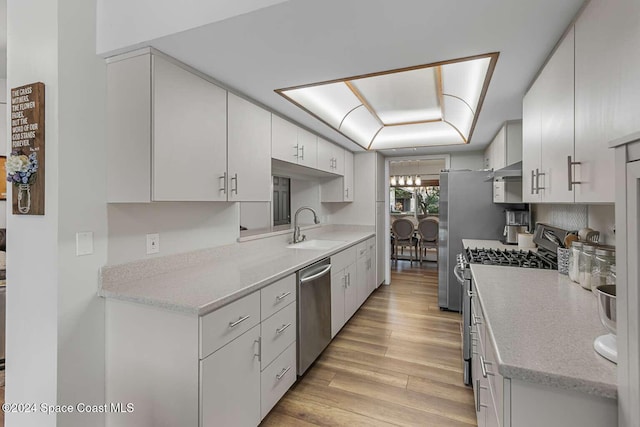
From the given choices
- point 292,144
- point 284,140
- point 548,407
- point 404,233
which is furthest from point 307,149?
point 404,233

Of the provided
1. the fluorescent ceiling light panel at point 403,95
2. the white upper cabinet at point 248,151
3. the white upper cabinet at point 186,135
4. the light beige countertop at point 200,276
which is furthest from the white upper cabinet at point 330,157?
the white upper cabinet at point 186,135

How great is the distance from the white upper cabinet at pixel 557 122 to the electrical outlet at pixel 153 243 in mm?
2219

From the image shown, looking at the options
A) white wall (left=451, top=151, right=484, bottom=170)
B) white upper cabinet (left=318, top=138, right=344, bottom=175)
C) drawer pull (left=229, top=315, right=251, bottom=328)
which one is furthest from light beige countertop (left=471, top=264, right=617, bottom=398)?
white wall (left=451, top=151, right=484, bottom=170)

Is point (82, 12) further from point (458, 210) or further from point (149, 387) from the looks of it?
point (458, 210)

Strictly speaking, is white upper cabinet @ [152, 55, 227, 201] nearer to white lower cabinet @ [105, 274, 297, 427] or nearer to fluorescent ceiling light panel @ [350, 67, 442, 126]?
white lower cabinet @ [105, 274, 297, 427]

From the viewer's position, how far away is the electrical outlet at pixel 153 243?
5.98 ft

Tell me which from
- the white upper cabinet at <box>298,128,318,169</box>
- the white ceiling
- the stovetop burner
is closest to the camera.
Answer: the white ceiling

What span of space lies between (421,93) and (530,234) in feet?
5.73

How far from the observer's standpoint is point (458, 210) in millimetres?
3727

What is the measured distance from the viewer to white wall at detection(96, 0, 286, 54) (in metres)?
1.29

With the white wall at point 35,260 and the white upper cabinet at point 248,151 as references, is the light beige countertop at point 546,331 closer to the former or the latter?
the white upper cabinet at point 248,151

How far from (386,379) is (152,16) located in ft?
8.90

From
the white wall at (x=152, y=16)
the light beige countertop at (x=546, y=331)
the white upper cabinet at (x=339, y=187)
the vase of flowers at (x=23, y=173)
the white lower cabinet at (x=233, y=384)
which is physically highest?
the white wall at (x=152, y=16)

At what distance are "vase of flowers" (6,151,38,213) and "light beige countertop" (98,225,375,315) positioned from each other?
0.49 m
